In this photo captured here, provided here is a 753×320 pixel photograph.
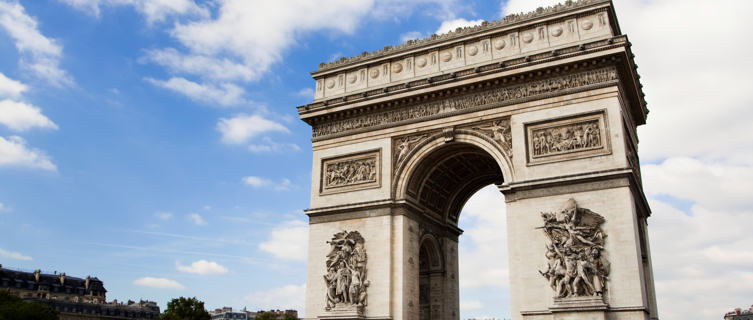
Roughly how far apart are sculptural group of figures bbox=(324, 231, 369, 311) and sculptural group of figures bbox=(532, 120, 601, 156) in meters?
6.39

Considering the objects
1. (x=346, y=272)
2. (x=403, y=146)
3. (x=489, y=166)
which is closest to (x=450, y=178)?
(x=489, y=166)

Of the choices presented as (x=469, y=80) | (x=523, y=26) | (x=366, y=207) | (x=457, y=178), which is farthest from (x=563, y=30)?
(x=366, y=207)

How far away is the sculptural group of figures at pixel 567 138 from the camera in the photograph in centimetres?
1859

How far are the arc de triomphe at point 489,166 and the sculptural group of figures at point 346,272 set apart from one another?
5cm

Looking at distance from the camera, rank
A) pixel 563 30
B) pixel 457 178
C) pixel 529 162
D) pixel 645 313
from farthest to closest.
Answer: pixel 457 178 < pixel 563 30 < pixel 529 162 < pixel 645 313

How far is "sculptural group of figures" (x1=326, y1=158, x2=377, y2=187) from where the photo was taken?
71.6 feet

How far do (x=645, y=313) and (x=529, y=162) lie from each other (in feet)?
17.1

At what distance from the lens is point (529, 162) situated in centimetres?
1914

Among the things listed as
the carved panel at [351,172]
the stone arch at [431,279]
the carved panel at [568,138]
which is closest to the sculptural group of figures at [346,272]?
the carved panel at [351,172]

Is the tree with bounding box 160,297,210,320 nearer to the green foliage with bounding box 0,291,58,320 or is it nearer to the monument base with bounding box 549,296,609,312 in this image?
the green foliage with bounding box 0,291,58,320

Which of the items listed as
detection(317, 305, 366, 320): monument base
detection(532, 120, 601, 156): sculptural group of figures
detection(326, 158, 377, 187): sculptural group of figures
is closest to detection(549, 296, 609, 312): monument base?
detection(532, 120, 601, 156): sculptural group of figures

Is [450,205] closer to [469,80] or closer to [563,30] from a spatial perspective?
[469,80]

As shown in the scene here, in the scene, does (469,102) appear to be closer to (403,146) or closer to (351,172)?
(403,146)

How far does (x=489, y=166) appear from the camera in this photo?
23.4m
